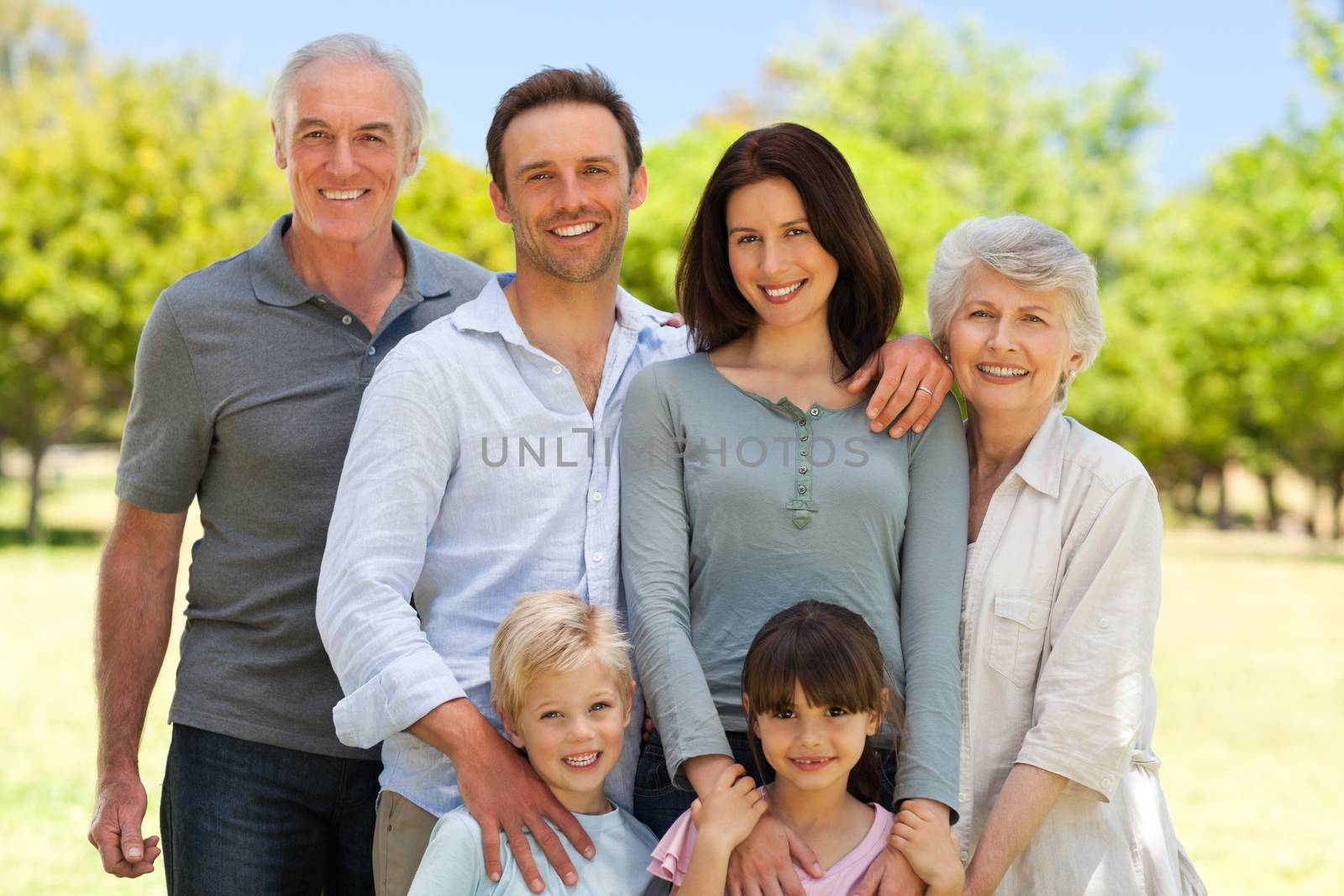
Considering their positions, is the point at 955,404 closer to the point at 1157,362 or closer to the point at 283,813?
the point at 283,813

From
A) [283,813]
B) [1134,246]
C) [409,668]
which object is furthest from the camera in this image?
[1134,246]

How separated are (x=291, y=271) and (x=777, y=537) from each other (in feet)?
4.70

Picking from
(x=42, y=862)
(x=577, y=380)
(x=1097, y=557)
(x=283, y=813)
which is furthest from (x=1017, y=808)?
(x=42, y=862)

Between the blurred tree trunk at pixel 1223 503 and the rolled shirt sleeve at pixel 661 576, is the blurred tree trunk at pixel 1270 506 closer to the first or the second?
the blurred tree trunk at pixel 1223 503

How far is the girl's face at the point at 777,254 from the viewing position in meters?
2.75

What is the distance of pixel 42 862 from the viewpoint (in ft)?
→ 21.2

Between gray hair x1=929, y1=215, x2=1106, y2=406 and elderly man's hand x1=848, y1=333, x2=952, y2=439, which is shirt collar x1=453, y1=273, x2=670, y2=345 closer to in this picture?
elderly man's hand x1=848, y1=333, x2=952, y2=439

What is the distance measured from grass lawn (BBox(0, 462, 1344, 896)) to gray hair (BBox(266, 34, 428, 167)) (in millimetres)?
4526

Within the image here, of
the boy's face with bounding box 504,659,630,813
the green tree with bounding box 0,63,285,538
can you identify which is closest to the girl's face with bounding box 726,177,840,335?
the boy's face with bounding box 504,659,630,813

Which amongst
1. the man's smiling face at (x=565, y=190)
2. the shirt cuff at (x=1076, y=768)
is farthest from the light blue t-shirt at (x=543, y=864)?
the man's smiling face at (x=565, y=190)

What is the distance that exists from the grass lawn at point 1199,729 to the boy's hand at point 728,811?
16.0 feet

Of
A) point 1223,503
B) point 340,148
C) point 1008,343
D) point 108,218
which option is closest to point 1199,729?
point 1008,343

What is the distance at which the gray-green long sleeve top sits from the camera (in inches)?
103

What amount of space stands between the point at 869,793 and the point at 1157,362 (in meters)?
26.2
